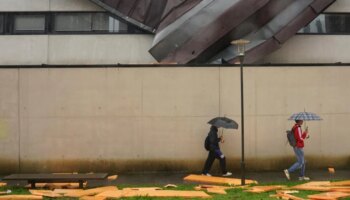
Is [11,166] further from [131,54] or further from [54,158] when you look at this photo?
[131,54]

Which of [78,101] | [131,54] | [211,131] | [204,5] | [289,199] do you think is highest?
[204,5]

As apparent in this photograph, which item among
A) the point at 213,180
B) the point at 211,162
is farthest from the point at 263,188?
the point at 211,162

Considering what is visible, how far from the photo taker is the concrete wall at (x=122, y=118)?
17.1m

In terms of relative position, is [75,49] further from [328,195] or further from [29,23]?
[328,195]

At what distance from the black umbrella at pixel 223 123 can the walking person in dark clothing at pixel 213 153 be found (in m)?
0.37

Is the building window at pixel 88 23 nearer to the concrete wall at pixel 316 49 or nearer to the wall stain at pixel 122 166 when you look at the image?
the wall stain at pixel 122 166

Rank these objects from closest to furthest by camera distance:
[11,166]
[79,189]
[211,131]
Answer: [79,189] → [211,131] → [11,166]

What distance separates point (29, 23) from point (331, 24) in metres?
13.3

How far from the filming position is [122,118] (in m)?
17.2

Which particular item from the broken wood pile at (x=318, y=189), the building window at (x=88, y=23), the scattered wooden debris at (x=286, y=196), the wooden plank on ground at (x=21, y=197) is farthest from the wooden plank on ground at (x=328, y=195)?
the building window at (x=88, y=23)

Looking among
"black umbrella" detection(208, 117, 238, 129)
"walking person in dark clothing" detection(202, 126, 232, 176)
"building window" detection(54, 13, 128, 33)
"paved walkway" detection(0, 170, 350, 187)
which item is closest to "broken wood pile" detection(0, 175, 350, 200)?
"paved walkway" detection(0, 170, 350, 187)

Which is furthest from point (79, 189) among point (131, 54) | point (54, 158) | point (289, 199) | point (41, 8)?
point (41, 8)

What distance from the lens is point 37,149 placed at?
55.9 ft

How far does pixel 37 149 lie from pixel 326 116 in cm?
1066
